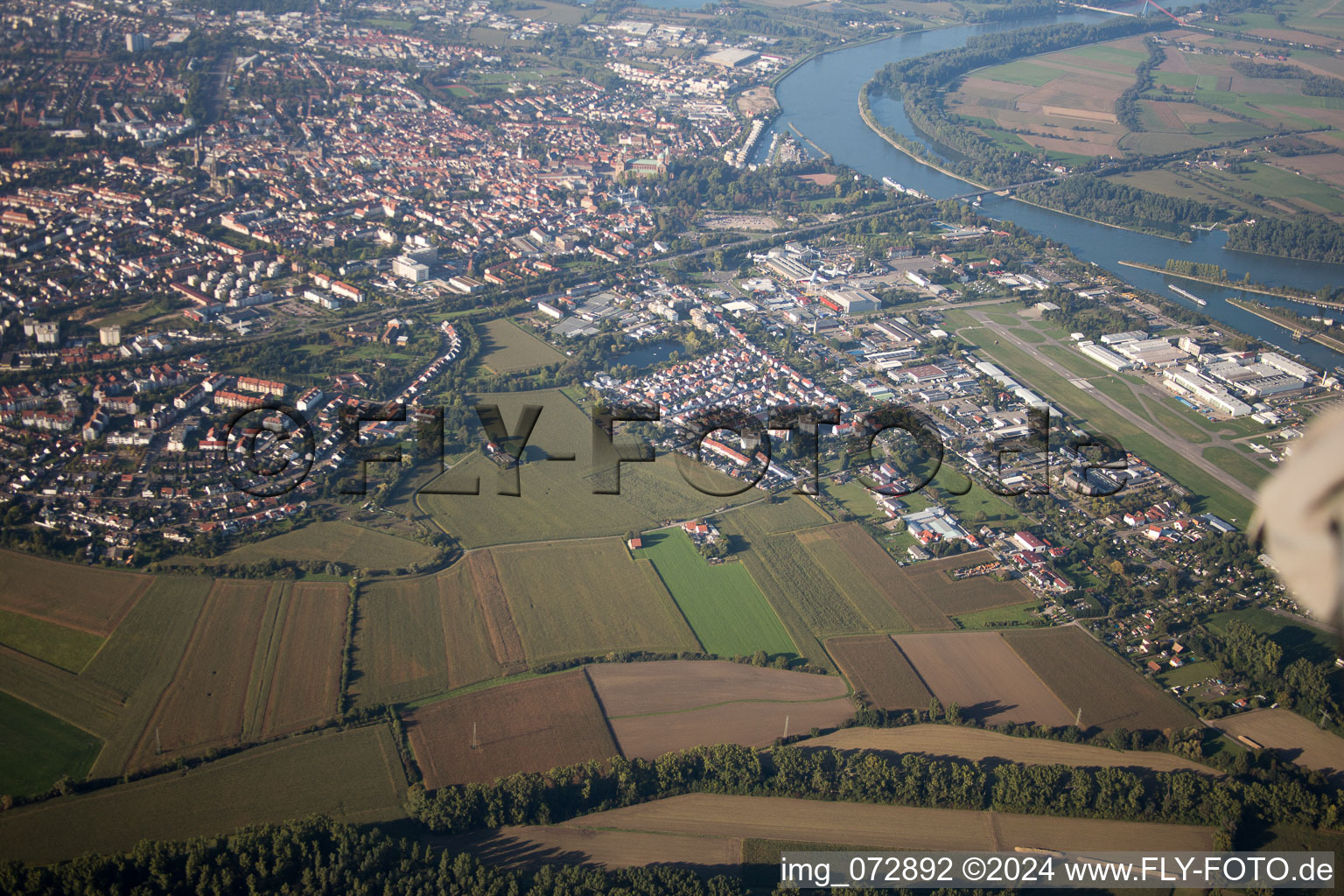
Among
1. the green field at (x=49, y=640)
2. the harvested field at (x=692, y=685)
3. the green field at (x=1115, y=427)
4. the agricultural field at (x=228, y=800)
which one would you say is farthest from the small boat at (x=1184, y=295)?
the green field at (x=49, y=640)

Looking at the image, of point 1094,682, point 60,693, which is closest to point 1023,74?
point 1094,682

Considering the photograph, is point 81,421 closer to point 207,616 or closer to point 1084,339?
point 207,616

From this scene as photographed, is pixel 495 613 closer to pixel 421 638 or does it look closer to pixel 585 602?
pixel 421 638

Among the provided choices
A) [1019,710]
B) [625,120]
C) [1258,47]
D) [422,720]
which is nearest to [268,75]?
[625,120]

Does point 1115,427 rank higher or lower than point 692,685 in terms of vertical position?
higher

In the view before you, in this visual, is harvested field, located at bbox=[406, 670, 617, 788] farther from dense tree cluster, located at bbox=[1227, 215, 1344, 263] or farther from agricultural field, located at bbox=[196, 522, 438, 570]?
dense tree cluster, located at bbox=[1227, 215, 1344, 263]

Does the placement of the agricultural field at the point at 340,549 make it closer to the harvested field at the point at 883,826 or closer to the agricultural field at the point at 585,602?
the agricultural field at the point at 585,602

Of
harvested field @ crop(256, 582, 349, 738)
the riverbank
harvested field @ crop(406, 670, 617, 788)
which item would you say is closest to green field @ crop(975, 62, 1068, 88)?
the riverbank
